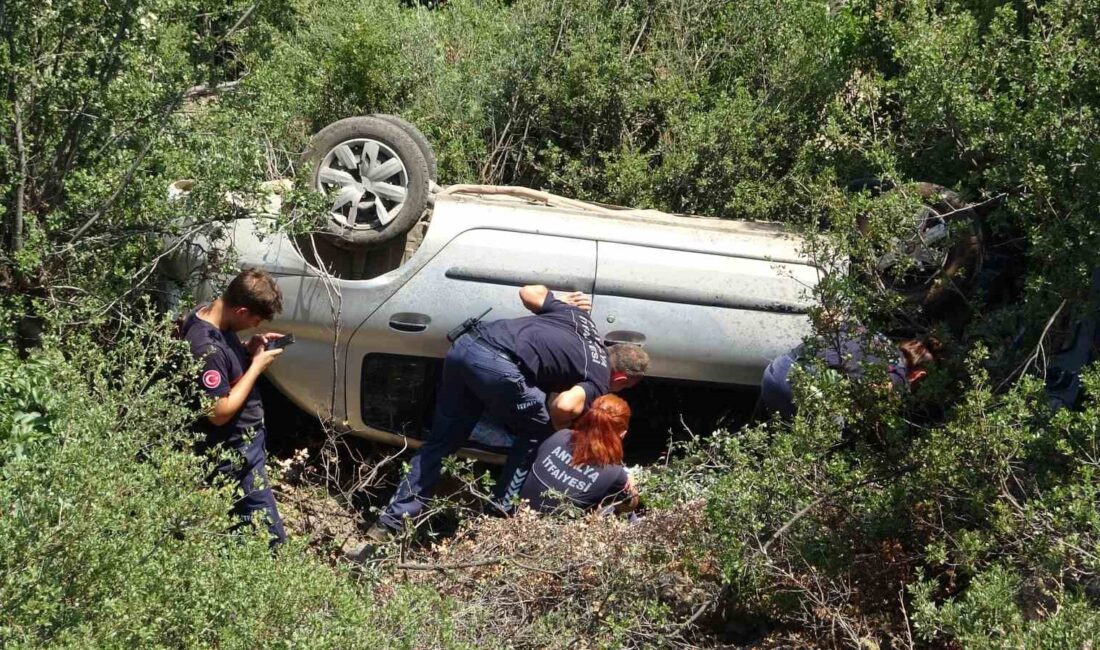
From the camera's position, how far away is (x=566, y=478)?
5156 millimetres

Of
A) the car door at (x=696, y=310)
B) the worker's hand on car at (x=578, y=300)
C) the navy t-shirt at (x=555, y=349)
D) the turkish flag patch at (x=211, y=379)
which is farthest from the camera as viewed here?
the car door at (x=696, y=310)

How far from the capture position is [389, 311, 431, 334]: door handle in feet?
18.4

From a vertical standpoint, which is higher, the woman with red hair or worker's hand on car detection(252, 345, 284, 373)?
worker's hand on car detection(252, 345, 284, 373)

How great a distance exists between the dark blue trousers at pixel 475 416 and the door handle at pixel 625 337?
0.48 metres

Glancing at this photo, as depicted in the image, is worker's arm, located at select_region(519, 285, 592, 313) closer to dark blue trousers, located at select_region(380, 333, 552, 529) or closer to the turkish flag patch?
dark blue trousers, located at select_region(380, 333, 552, 529)

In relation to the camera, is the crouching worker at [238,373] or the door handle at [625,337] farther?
the door handle at [625,337]

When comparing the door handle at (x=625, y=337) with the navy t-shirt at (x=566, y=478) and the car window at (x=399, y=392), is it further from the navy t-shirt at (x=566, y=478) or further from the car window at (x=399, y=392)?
the car window at (x=399, y=392)

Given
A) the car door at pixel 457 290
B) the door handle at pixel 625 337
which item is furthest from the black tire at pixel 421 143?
the door handle at pixel 625 337

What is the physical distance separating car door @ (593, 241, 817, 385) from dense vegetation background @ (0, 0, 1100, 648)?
0.68 m

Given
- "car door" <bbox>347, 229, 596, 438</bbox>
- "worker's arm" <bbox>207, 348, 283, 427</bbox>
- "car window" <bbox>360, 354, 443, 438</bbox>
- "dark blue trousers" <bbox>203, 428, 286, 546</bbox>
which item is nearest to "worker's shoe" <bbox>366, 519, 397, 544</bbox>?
"dark blue trousers" <bbox>203, 428, 286, 546</bbox>

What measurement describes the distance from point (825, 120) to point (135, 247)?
14.0 ft

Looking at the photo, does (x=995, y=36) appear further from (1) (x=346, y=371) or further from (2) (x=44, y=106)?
(2) (x=44, y=106)

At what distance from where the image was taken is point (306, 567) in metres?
3.86

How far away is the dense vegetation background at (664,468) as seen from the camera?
3590mm
